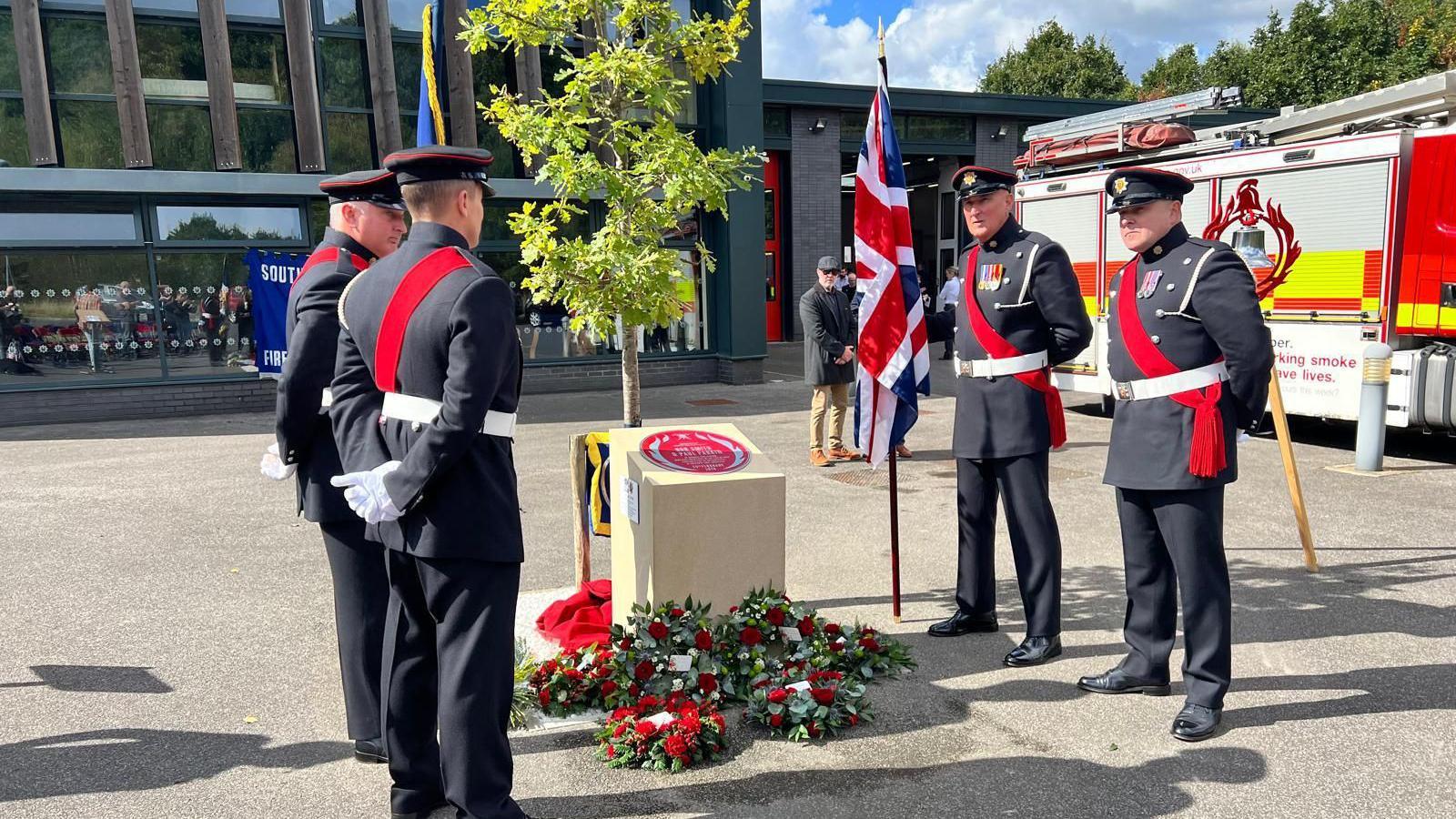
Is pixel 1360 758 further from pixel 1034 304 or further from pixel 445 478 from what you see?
pixel 445 478

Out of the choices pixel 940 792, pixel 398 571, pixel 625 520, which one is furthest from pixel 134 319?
pixel 940 792

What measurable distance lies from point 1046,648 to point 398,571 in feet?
9.74

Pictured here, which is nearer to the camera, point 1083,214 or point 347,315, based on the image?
point 347,315

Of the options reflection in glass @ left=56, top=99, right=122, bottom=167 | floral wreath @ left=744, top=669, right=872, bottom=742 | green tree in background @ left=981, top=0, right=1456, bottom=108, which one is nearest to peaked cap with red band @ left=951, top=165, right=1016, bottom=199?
floral wreath @ left=744, top=669, right=872, bottom=742

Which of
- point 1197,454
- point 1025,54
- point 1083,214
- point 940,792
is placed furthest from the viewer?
point 1025,54

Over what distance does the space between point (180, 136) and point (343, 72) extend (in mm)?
2321

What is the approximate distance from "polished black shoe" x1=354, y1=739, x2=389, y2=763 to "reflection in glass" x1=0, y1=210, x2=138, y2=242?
11.8 m

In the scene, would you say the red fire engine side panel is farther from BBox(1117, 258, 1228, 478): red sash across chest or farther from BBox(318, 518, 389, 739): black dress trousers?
BBox(318, 518, 389, 739): black dress trousers

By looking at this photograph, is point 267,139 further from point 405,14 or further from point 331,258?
point 331,258

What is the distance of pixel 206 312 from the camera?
13469 mm

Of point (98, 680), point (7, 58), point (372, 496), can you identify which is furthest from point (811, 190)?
point (372, 496)

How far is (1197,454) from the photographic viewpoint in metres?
3.75

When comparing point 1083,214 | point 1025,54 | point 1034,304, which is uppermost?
point 1025,54

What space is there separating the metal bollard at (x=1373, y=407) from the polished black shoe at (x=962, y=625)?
18.0ft
